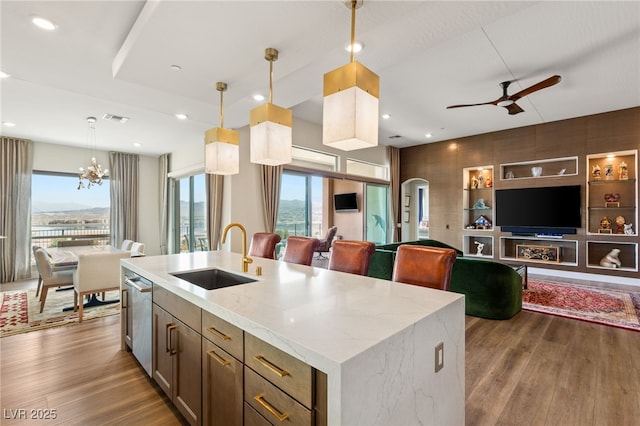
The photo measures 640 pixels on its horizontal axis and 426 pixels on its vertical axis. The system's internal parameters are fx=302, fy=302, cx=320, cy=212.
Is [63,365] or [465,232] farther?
[465,232]

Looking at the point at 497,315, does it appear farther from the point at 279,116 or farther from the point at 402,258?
the point at 279,116

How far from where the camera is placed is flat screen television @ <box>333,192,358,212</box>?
903cm

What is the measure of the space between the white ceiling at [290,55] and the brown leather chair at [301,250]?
161 cm

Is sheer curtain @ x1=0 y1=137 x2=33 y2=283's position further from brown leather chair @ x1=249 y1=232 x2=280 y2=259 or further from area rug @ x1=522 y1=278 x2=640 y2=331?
area rug @ x1=522 y1=278 x2=640 y2=331

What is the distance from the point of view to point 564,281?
5699mm

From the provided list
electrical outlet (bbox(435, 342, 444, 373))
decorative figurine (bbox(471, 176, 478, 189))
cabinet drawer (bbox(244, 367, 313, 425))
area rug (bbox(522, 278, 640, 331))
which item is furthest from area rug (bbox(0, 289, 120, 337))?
decorative figurine (bbox(471, 176, 478, 189))

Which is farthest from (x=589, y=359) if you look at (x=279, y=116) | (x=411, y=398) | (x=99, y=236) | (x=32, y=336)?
(x=99, y=236)

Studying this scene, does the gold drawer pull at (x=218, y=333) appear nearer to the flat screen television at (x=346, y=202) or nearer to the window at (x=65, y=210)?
the window at (x=65, y=210)

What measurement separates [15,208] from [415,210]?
9.27m

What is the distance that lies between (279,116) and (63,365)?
281 cm

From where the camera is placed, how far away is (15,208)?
5.97 meters

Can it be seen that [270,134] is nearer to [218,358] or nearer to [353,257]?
[353,257]

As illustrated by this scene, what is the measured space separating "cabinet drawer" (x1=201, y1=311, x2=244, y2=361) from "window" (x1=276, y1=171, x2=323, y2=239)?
4.37 meters

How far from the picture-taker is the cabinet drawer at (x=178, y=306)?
168cm
